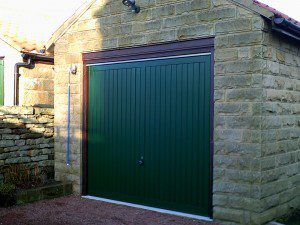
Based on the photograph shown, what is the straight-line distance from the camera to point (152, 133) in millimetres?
7590

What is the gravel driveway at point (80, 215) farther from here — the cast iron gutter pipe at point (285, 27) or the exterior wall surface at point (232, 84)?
the cast iron gutter pipe at point (285, 27)

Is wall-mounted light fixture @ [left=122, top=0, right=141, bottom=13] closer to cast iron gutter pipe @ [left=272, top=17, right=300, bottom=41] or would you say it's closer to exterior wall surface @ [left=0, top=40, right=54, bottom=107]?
cast iron gutter pipe @ [left=272, top=17, right=300, bottom=41]

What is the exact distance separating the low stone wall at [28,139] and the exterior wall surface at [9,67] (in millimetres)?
1724

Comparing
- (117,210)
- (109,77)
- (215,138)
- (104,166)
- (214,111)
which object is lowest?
(117,210)

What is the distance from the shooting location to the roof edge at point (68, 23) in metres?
8.35

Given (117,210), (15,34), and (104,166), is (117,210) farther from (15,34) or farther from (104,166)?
(15,34)

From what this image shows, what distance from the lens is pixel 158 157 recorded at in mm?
7516

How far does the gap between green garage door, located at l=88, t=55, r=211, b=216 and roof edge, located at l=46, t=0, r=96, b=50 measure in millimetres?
1038

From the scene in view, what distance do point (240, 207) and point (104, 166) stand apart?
291cm

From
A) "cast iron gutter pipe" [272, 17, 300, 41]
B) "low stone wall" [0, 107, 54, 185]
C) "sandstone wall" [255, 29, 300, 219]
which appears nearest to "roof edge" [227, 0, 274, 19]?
"cast iron gutter pipe" [272, 17, 300, 41]

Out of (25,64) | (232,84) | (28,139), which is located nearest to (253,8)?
(232,84)

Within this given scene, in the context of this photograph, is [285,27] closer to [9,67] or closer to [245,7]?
[245,7]

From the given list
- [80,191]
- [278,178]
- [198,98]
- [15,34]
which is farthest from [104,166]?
[15,34]

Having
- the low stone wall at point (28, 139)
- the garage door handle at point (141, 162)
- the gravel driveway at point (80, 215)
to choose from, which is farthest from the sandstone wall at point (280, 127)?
the low stone wall at point (28, 139)
